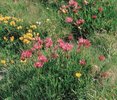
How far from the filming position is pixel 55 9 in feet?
22.2

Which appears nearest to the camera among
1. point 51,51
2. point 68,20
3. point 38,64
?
point 38,64

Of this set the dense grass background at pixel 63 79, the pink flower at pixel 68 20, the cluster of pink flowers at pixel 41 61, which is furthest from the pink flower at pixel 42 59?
the pink flower at pixel 68 20

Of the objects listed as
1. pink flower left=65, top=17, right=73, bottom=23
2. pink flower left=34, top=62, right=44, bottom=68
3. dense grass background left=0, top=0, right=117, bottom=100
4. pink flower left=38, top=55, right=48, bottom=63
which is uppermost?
pink flower left=65, top=17, right=73, bottom=23

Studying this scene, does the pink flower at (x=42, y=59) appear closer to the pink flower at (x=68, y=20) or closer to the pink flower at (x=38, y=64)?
the pink flower at (x=38, y=64)

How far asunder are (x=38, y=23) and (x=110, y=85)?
213 cm

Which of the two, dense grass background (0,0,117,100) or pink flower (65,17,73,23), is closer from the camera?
dense grass background (0,0,117,100)

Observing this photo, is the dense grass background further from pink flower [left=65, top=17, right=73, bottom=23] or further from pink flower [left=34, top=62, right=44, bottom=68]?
pink flower [left=65, top=17, right=73, bottom=23]

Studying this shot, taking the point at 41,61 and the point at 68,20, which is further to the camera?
the point at 68,20

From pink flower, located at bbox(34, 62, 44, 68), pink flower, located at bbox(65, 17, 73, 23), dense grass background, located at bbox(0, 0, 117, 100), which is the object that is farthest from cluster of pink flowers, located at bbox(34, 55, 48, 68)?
pink flower, located at bbox(65, 17, 73, 23)

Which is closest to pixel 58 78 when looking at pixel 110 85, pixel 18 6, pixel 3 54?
pixel 110 85

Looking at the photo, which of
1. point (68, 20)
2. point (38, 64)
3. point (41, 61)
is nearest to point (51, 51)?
point (41, 61)

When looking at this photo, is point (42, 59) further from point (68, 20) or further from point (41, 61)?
point (68, 20)

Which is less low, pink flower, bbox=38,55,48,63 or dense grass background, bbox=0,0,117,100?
pink flower, bbox=38,55,48,63

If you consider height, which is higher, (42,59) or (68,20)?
(68,20)
